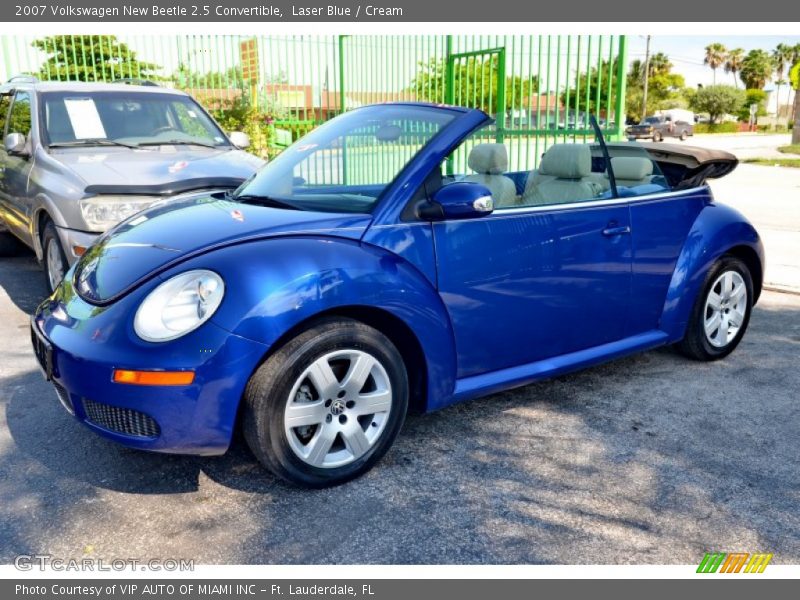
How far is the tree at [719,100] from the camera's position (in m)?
73.6

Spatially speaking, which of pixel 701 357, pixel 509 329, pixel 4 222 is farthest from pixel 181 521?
pixel 4 222

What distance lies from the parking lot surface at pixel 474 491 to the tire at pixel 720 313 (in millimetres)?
472

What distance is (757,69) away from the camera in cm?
8906

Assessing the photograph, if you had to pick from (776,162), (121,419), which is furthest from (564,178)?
(776,162)

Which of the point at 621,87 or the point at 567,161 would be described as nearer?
the point at 567,161

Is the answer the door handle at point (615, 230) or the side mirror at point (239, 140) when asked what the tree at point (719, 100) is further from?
the door handle at point (615, 230)

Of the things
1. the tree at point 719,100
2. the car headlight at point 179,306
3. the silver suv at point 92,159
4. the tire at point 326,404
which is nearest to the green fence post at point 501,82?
the silver suv at point 92,159

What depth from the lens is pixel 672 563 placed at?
2.74m

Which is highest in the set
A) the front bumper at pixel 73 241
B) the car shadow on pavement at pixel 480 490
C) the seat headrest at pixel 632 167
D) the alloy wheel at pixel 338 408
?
the seat headrest at pixel 632 167

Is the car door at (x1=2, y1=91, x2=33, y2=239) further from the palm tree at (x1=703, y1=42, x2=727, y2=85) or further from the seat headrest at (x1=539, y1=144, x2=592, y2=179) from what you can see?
the palm tree at (x1=703, y1=42, x2=727, y2=85)

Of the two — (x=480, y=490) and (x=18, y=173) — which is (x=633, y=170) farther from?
(x=18, y=173)

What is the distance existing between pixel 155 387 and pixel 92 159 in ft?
12.8

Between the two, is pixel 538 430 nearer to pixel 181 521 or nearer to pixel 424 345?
pixel 424 345

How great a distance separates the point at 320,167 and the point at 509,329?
1.26 m
